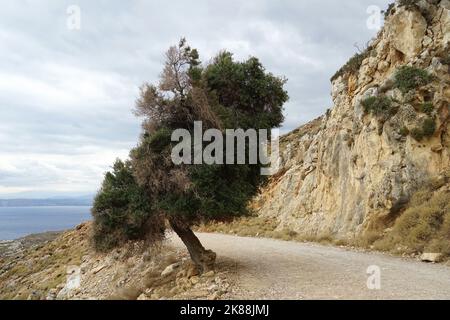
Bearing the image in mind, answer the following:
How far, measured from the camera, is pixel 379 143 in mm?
21750

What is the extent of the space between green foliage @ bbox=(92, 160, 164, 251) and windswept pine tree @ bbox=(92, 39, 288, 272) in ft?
0.11

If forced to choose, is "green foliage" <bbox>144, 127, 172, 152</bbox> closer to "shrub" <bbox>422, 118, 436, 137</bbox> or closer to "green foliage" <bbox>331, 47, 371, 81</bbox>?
"shrub" <bbox>422, 118, 436, 137</bbox>

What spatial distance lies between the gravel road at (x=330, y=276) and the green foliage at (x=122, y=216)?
363 cm

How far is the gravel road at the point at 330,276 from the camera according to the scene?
10.9 meters

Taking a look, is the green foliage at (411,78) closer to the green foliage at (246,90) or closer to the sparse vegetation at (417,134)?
the sparse vegetation at (417,134)

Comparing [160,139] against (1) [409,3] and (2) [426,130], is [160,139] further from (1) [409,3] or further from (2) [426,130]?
(1) [409,3]

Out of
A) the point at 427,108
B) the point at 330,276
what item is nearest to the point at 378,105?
the point at 427,108

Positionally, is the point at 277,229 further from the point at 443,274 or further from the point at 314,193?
the point at 443,274

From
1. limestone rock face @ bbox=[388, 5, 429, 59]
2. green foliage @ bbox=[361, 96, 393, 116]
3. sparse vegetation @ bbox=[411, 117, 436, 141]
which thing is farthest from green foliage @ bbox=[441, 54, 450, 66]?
sparse vegetation @ bbox=[411, 117, 436, 141]

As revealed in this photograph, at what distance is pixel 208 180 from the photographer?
44.8ft

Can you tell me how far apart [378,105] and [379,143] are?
2.00 meters

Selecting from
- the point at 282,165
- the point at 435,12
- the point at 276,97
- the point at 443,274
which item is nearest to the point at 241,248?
the point at 276,97

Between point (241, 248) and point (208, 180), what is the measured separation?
8.52 m

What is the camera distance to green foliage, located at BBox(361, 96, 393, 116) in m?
21.4
